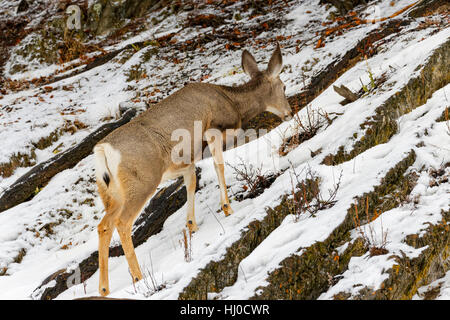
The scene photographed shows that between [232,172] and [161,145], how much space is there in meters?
1.83

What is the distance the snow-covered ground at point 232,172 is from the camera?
383cm

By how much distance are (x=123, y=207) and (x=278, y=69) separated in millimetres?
3991

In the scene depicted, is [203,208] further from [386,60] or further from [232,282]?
[386,60]

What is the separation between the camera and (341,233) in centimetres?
381

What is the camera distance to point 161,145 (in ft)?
18.8

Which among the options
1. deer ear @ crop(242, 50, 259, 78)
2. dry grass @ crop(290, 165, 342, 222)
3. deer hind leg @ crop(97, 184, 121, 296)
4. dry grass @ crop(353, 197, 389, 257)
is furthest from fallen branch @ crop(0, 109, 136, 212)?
dry grass @ crop(353, 197, 389, 257)

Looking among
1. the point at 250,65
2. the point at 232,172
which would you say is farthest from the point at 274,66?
the point at 232,172

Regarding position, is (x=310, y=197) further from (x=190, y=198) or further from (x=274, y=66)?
(x=274, y=66)

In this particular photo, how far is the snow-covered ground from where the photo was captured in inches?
151

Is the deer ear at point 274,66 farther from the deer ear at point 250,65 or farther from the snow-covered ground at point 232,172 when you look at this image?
the snow-covered ground at point 232,172

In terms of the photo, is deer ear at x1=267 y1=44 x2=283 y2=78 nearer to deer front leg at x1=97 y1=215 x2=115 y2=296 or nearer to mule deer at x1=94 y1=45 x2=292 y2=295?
mule deer at x1=94 y1=45 x2=292 y2=295

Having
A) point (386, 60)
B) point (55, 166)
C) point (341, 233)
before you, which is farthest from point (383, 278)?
point (55, 166)

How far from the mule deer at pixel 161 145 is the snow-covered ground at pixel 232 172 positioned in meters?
0.50

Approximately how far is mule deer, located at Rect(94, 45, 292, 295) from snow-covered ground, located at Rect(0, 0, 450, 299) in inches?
19.7
